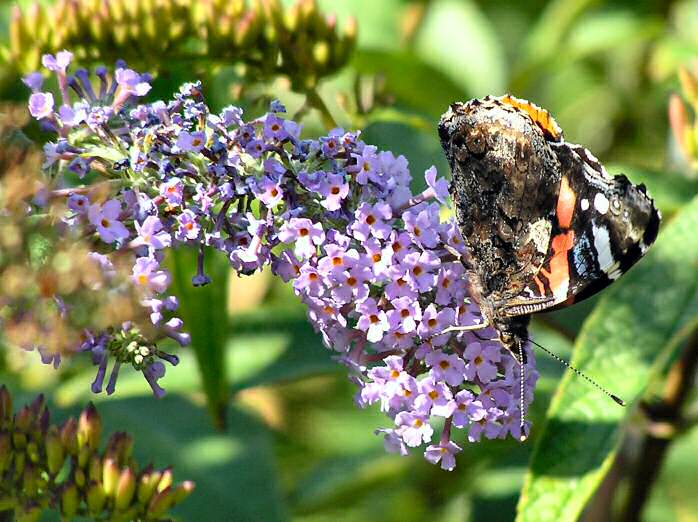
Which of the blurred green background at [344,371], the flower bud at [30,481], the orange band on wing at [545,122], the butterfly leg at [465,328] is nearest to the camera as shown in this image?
the flower bud at [30,481]

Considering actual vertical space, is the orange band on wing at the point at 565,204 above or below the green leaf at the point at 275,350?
above

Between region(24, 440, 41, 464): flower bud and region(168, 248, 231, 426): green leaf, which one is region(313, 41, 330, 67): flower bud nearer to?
region(168, 248, 231, 426): green leaf

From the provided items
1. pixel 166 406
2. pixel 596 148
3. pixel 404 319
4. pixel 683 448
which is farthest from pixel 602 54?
pixel 404 319

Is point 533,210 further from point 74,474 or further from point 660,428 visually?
point 74,474

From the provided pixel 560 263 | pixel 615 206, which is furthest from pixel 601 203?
pixel 560 263

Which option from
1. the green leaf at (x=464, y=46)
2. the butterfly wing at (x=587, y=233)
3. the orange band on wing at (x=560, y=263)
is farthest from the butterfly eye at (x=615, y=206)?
the green leaf at (x=464, y=46)

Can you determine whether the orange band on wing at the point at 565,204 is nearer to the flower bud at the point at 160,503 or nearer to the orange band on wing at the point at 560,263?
the orange band on wing at the point at 560,263

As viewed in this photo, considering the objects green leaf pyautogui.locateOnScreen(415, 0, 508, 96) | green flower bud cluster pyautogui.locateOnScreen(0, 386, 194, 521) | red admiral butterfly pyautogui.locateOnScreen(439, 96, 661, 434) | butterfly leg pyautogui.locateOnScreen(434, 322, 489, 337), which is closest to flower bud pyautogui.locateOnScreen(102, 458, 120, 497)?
green flower bud cluster pyautogui.locateOnScreen(0, 386, 194, 521)
